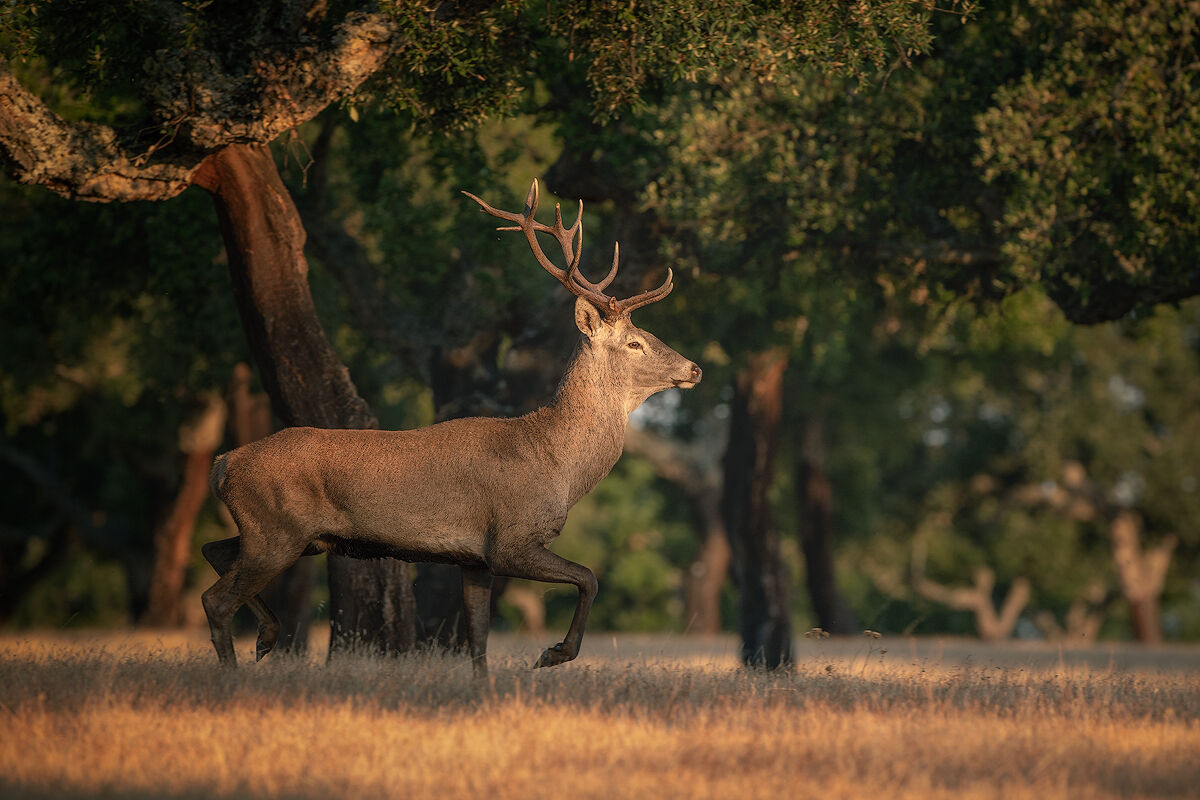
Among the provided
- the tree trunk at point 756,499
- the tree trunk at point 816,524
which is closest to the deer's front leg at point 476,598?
the tree trunk at point 756,499

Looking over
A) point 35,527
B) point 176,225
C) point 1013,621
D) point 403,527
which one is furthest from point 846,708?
point 1013,621

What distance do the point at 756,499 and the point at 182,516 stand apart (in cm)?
1300

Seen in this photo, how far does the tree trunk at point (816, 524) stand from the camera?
93.0 feet

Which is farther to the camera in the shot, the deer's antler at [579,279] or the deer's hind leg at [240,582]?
the deer's antler at [579,279]

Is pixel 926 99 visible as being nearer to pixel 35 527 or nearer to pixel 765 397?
pixel 765 397

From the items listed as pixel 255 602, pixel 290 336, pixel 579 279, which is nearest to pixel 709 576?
pixel 290 336

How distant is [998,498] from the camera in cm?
4069

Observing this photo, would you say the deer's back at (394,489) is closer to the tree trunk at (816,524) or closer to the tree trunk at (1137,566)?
the tree trunk at (816,524)

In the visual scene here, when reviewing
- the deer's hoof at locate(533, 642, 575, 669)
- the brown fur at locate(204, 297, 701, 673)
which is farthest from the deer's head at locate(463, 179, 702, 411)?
the deer's hoof at locate(533, 642, 575, 669)

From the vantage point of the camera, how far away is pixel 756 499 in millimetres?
23312

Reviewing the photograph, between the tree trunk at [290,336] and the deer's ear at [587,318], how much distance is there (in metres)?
3.36

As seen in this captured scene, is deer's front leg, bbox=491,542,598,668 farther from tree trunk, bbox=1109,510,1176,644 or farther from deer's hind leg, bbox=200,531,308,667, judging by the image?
tree trunk, bbox=1109,510,1176,644

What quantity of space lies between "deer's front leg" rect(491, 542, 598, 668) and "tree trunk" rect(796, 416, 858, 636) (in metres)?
18.6

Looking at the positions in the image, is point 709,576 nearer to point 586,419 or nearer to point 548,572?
point 586,419
